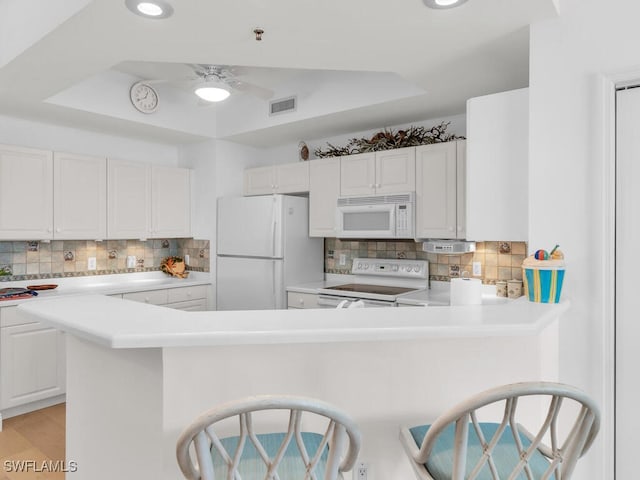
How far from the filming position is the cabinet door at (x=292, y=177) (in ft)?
13.5

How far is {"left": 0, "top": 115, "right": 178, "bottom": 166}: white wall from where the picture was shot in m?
3.58

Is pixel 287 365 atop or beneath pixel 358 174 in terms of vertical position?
beneath

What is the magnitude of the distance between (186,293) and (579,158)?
11.5ft

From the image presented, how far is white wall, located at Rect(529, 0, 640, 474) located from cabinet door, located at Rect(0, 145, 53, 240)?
11.6 feet

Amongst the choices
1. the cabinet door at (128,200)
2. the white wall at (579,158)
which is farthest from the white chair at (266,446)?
the cabinet door at (128,200)

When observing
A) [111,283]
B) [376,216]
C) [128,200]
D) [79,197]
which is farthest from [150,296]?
[376,216]

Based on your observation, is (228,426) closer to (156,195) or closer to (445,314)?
(445,314)

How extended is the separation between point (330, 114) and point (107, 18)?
1.88m

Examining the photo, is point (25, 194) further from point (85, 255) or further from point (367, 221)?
point (367, 221)

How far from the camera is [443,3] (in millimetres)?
1777

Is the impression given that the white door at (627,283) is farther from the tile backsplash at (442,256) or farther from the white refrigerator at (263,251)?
the white refrigerator at (263,251)

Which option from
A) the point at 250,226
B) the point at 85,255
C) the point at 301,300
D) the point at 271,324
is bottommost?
the point at 301,300

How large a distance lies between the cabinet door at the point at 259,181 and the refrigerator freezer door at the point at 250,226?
0.29 metres

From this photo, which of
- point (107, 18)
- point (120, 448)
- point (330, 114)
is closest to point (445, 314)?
point (120, 448)
